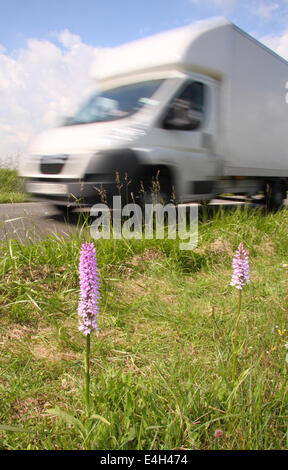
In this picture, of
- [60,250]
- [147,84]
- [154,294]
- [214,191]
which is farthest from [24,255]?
[214,191]

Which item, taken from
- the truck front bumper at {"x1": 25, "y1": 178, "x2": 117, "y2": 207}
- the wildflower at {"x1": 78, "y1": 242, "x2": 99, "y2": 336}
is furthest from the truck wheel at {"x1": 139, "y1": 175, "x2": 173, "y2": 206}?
the wildflower at {"x1": 78, "y1": 242, "x2": 99, "y2": 336}

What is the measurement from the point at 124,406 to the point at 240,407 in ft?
1.55

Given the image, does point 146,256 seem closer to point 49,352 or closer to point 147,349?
point 147,349

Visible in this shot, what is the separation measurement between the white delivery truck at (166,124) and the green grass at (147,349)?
1204 millimetres

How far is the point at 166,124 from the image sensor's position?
193 inches

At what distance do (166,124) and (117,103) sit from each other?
0.81 m

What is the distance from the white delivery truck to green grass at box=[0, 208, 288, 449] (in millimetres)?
1204

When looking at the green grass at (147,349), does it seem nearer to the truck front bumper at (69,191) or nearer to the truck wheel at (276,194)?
the truck front bumper at (69,191)

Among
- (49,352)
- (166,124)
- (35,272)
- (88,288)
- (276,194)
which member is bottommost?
(49,352)

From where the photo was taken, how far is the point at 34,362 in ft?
6.29

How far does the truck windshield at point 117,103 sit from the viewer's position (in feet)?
16.0

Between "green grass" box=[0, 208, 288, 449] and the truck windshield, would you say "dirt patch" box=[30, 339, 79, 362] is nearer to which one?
"green grass" box=[0, 208, 288, 449]

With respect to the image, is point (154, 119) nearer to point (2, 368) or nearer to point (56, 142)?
point (56, 142)

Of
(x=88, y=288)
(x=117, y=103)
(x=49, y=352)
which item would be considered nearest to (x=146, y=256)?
(x=49, y=352)
